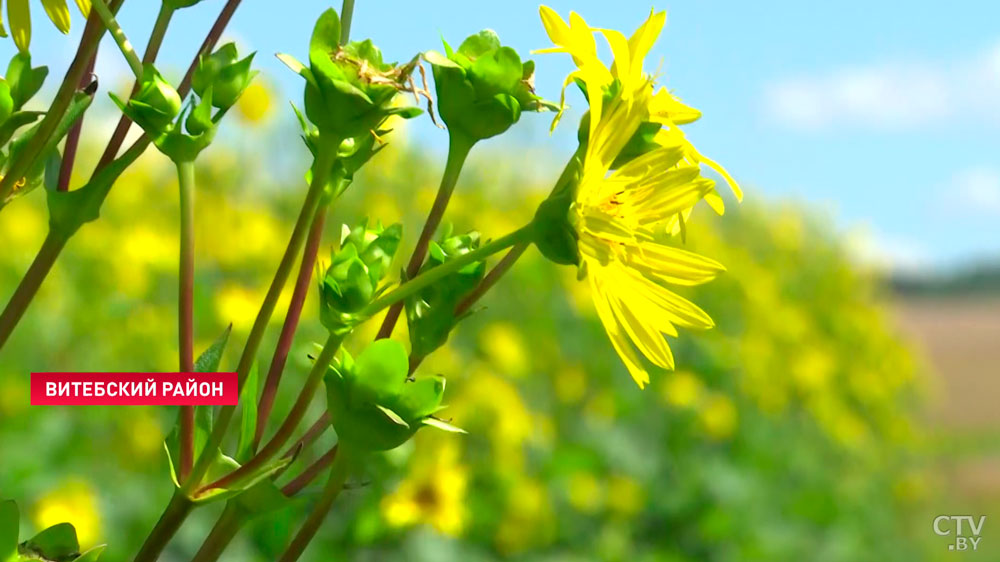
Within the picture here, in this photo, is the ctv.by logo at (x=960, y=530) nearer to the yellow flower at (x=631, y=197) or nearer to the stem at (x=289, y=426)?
the yellow flower at (x=631, y=197)

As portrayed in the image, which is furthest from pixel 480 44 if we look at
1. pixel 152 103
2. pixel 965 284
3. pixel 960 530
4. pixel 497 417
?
pixel 965 284

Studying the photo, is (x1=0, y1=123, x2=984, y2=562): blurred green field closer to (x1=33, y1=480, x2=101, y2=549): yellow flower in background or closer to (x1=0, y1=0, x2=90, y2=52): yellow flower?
(x1=33, y1=480, x2=101, y2=549): yellow flower in background

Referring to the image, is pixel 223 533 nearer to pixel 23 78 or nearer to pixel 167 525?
pixel 167 525

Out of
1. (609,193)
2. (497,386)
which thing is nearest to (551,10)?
(609,193)

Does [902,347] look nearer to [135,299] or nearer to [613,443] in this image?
[613,443]

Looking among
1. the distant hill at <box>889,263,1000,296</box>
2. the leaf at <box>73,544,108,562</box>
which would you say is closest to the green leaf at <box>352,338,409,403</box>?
the leaf at <box>73,544,108,562</box>

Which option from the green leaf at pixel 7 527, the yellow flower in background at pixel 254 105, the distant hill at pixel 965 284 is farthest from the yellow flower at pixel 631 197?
the distant hill at pixel 965 284
